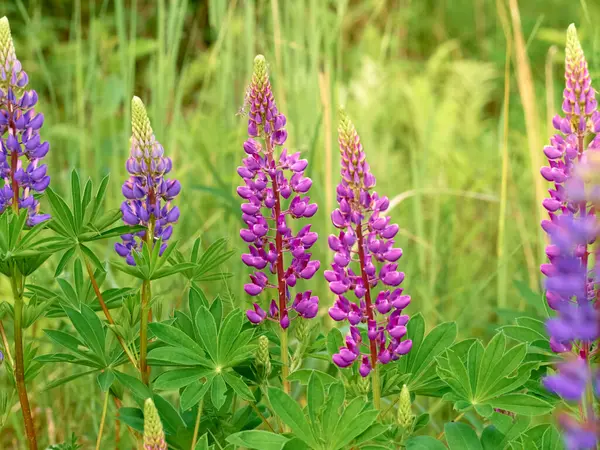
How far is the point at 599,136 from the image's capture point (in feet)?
5.31

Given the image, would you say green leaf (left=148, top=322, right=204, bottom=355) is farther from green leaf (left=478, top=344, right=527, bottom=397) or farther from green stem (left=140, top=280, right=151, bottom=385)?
green leaf (left=478, top=344, right=527, bottom=397)

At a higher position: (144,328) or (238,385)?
(144,328)

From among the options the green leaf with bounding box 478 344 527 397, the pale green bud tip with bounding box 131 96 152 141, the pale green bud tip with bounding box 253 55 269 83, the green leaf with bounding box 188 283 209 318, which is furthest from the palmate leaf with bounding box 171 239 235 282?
the green leaf with bounding box 478 344 527 397

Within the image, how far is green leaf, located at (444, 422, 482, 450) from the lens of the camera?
158 cm

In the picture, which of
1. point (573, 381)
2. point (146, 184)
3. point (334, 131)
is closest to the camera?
point (573, 381)

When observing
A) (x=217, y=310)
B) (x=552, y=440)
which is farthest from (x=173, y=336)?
(x=552, y=440)

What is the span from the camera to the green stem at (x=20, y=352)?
1.75 meters

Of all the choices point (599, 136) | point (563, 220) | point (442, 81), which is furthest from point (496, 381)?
point (442, 81)

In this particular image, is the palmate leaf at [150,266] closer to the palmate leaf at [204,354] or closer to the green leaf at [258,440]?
the palmate leaf at [204,354]

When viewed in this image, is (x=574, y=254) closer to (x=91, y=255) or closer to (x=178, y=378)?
(x=178, y=378)

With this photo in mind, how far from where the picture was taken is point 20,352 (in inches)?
69.4

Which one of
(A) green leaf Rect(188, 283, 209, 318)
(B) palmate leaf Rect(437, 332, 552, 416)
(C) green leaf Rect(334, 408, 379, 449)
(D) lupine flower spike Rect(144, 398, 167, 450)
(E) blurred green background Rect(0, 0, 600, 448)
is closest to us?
(D) lupine flower spike Rect(144, 398, 167, 450)

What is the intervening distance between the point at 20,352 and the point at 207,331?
39 cm

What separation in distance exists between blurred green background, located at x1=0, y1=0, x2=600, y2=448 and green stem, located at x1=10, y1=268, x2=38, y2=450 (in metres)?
0.43
